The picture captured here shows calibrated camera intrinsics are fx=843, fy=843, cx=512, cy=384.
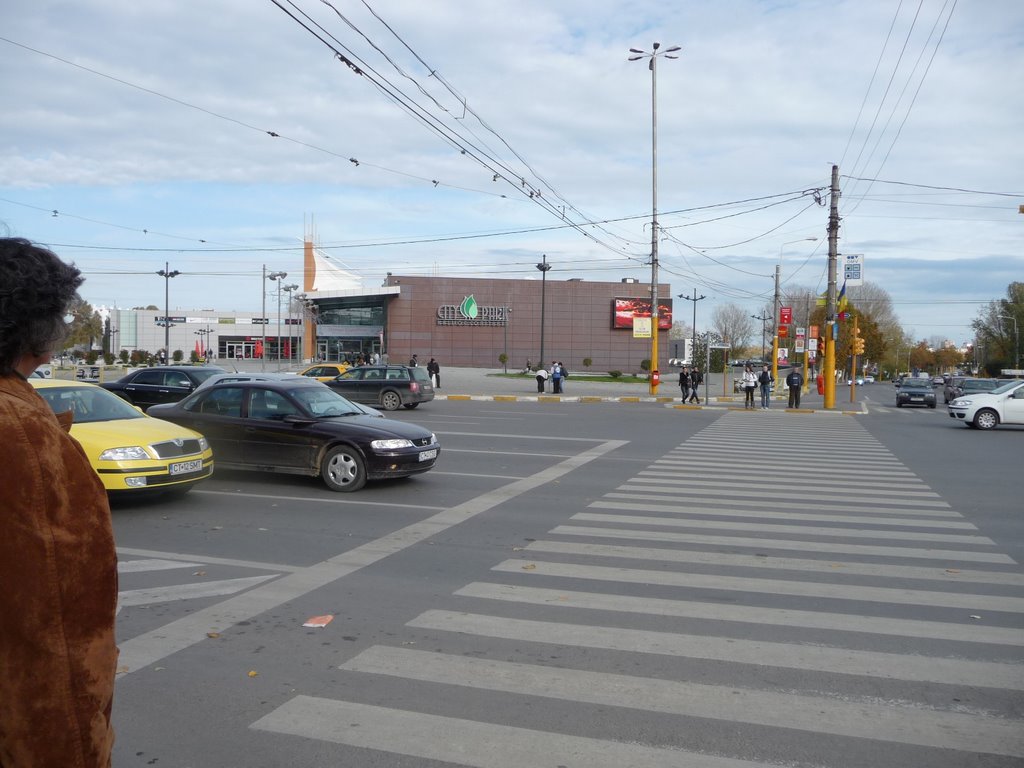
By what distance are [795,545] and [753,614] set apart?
2635mm

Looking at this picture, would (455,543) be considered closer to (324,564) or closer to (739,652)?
(324,564)

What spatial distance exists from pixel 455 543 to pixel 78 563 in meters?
6.72

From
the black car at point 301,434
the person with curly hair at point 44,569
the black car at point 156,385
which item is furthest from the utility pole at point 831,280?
the person with curly hair at point 44,569

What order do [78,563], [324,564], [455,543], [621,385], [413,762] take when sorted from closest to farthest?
1. [78,563]
2. [413,762]
3. [324,564]
4. [455,543]
5. [621,385]

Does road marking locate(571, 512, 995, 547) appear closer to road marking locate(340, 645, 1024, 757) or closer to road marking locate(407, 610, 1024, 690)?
road marking locate(407, 610, 1024, 690)

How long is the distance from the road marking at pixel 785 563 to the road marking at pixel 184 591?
2757mm

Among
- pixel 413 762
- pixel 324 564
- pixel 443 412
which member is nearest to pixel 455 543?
pixel 324 564

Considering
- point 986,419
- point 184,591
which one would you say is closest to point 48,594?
point 184,591

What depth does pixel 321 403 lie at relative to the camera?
1263 centimetres

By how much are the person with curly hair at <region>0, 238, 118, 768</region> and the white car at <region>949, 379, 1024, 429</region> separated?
28.0 meters

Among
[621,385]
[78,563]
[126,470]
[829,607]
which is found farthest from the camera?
[621,385]

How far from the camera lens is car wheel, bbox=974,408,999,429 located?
25469mm

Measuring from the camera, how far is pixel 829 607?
646 cm

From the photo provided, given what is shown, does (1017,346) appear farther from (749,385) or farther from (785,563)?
(785,563)
